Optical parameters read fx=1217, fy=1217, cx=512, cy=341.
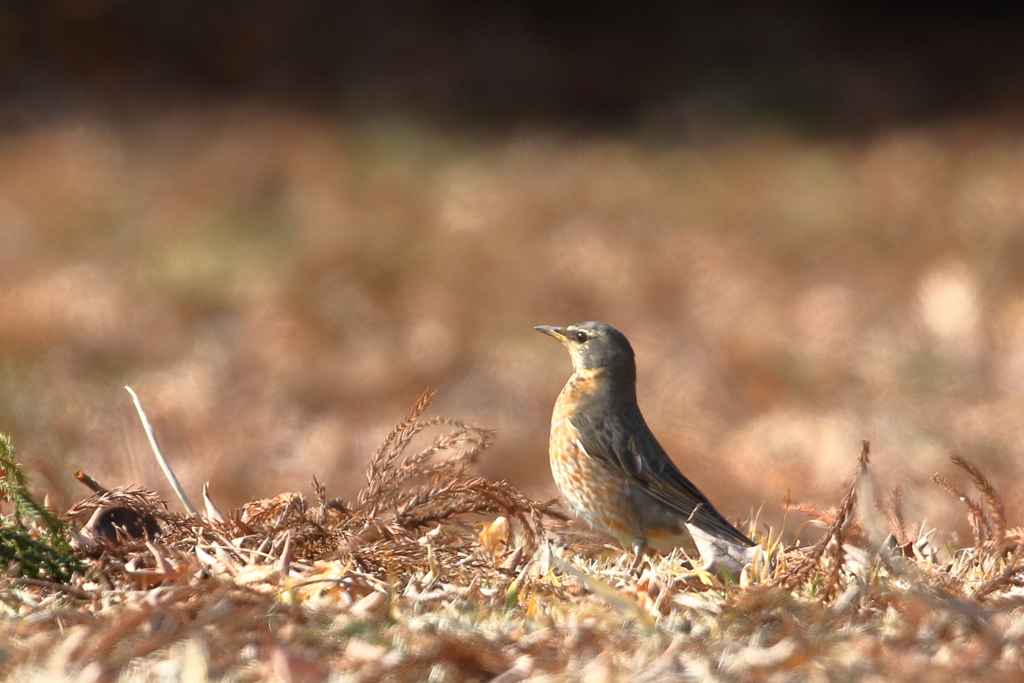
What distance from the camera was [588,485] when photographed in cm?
343

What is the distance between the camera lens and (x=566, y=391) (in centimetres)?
373

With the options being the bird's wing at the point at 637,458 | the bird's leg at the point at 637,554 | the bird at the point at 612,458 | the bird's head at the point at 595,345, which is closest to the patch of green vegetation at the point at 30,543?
the bird's leg at the point at 637,554

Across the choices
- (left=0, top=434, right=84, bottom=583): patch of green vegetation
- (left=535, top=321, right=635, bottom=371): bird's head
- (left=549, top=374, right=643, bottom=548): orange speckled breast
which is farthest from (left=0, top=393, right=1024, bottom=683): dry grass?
(left=535, top=321, right=635, bottom=371): bird's head

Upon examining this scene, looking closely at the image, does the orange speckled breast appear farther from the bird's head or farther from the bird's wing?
the bird's head

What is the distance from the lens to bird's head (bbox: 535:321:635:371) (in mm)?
3627

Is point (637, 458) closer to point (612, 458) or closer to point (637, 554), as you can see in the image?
point (612, 458)

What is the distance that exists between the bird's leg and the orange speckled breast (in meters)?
0.02

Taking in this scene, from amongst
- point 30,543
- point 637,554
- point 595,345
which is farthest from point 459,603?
point 595,345

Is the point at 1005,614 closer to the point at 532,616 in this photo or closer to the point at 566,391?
the point at 532,616

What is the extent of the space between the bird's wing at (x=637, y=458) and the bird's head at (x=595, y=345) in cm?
20

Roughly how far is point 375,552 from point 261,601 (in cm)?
45

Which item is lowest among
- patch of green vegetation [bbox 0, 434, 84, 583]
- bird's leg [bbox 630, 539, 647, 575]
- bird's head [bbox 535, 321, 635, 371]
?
bird's leg [bbox 630, 539, 647, 575]

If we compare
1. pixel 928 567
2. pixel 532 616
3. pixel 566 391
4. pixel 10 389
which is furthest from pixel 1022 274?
pixel 532 616

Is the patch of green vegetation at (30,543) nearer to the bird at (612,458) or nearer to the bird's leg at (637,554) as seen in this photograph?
the bird's leg at (637,554)
